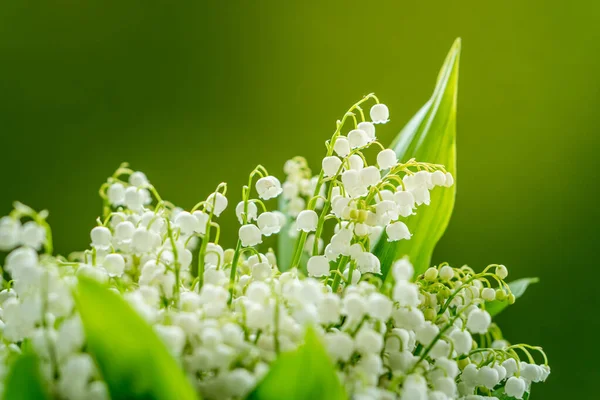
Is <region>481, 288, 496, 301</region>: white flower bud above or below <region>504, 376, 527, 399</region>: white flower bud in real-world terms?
above

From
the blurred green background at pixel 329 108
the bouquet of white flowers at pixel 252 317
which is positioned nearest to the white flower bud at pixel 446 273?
the bouquet of white flowers at pixel 252 317

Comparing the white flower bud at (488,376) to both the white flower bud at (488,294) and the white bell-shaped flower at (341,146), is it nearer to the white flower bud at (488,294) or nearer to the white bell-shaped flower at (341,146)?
the white flower bud at (488,294)

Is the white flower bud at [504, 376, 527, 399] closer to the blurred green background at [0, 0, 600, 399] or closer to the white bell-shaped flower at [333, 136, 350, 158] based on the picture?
the white bell-shaped flower at [333, 136, 350, 158]

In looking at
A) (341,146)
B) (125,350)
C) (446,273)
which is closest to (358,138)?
(341,146)

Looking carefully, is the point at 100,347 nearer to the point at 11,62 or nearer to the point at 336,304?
the point at 336,304

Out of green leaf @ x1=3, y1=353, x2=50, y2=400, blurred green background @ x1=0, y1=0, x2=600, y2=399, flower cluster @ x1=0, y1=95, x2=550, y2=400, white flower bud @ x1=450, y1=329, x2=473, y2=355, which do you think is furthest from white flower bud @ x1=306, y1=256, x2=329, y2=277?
blurred green background @ x1=0, y1=0, x2=600, y2=399

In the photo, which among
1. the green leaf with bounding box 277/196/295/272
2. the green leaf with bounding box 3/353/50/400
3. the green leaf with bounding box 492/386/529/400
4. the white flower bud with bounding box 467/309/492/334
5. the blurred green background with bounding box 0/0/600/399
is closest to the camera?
the green leaf with bounding box 3/353/50/400

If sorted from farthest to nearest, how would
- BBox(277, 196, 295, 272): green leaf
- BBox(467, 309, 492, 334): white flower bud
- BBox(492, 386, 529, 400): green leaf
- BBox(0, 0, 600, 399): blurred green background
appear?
BBox(0, 0, 600, 399): blurred green background < BBox(277, 196, 295, 272): green leaf < BBox(492, 386, 529, 400): green leaf < BBox(467, 309, 492, 334): white flower bud
